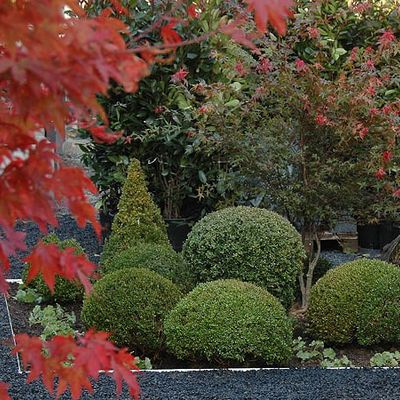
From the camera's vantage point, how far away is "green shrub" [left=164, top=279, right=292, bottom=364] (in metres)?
4.69

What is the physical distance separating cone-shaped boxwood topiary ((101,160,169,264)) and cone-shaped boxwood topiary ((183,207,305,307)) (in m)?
0.86

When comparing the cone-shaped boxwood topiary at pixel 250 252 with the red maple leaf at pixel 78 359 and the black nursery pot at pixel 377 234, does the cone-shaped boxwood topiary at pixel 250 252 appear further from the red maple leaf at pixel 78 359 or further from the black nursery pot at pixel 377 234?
the red maple leaf at pixel 78 359

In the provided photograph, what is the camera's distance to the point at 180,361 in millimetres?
5027

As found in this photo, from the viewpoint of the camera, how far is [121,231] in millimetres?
6371

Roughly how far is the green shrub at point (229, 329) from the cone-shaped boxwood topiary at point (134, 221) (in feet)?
5.03

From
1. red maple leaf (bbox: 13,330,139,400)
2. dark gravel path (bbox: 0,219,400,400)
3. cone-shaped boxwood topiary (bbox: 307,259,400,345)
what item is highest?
red maple leaf (bbox: 13,330,139,400)

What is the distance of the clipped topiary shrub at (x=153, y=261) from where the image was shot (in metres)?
5.68

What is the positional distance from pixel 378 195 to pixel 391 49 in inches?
42.1

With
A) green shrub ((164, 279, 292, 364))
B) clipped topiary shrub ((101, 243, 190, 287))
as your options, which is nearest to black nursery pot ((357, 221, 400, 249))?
clipped topiary shrub ((101, 243, 190, 287))

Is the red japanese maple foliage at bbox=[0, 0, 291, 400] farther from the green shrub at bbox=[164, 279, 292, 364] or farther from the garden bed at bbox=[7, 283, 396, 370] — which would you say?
the garden bed at bbox=[7, 283, 396, 370]

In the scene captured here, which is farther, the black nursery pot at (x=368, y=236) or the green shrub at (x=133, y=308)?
the black nursery pot at (x=368, y=236)

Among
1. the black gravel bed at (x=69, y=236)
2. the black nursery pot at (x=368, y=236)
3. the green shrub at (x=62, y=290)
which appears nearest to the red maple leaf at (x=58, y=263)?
the green shrub at (x=62, y=290)

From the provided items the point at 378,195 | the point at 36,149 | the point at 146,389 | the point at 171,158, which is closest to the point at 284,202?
the point at 378,195

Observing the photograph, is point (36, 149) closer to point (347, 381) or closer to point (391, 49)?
point (347, 381)
